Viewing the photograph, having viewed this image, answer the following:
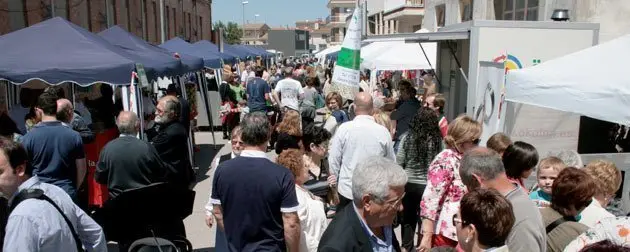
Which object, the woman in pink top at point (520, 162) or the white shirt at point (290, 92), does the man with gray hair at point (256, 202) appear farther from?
the white shirt at point (290, 92)

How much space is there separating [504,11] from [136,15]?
17490 mm

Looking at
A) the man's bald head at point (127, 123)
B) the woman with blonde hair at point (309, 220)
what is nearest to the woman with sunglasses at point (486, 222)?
the woman with blonde hair at point (309, 220)

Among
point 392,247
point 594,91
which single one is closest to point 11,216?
point 392,247

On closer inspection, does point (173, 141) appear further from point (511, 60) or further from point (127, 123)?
point (511, 60)

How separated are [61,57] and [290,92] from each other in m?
4.72

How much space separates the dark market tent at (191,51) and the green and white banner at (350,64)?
6.81m

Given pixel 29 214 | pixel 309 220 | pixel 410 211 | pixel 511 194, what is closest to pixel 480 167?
pixel 511 194

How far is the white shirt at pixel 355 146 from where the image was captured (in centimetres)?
453

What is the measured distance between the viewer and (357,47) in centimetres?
687

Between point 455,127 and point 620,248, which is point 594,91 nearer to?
point 455,127

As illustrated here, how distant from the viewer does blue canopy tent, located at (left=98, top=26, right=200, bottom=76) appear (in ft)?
24.6

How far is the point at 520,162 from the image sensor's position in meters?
3.48

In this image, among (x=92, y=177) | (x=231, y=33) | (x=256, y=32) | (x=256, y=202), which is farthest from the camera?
(x=256, y=32)

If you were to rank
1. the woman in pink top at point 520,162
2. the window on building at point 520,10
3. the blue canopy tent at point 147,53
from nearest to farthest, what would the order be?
the woman in pink top at point 520,162 < the blue canopy tent at point 147,53 < the window on building at point 520,10
